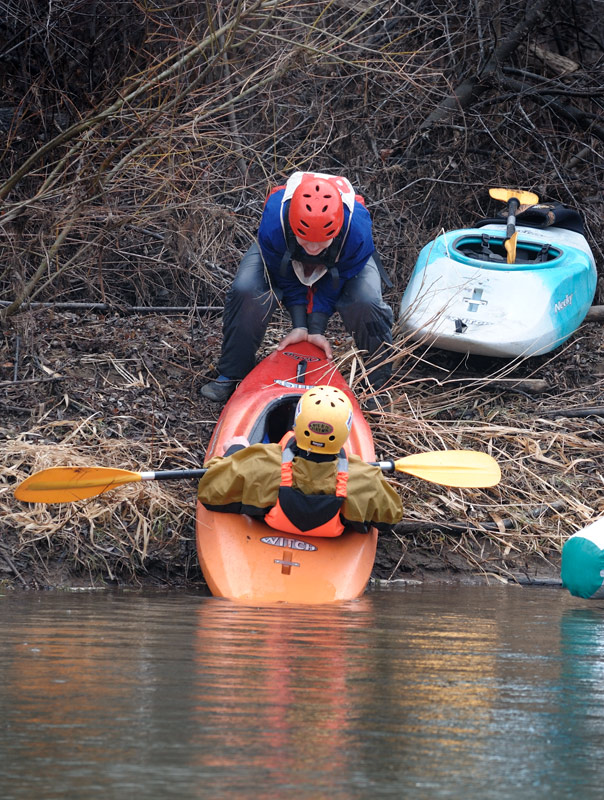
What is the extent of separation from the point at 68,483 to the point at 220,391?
1.55 meters

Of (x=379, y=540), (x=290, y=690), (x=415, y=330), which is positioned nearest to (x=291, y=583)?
(x=379, y=540)

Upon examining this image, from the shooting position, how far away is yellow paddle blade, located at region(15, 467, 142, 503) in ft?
17.0

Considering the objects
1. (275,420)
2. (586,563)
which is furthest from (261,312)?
(586,563)

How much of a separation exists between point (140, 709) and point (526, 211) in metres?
A: 6.32

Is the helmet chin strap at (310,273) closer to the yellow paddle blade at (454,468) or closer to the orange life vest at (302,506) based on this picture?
the yellow paddle blade at (454,468)

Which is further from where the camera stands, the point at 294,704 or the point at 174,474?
the point at 174,474

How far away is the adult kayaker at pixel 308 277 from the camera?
5.87m

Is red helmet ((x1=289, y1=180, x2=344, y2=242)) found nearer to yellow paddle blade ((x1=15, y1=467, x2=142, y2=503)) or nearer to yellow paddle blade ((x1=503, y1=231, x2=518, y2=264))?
yellow paddle blade ((x1=15, y1=467, x2=142, y2=503))

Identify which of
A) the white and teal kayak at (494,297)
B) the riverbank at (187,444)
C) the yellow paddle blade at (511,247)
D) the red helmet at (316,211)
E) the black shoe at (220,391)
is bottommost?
the riverbank at (187,444)

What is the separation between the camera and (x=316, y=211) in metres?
5.78

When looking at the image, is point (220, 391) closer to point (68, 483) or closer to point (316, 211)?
point (316, 211)

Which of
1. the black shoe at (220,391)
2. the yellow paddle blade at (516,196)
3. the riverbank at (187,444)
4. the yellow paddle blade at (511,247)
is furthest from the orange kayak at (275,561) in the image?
the yellow paddle blade at (516,196)

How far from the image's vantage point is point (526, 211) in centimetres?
847

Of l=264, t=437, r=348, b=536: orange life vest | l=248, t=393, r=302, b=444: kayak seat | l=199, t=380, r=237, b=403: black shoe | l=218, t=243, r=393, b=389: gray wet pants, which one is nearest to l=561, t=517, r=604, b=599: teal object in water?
l=264, t=437, r=348, b=536: orange life vest
